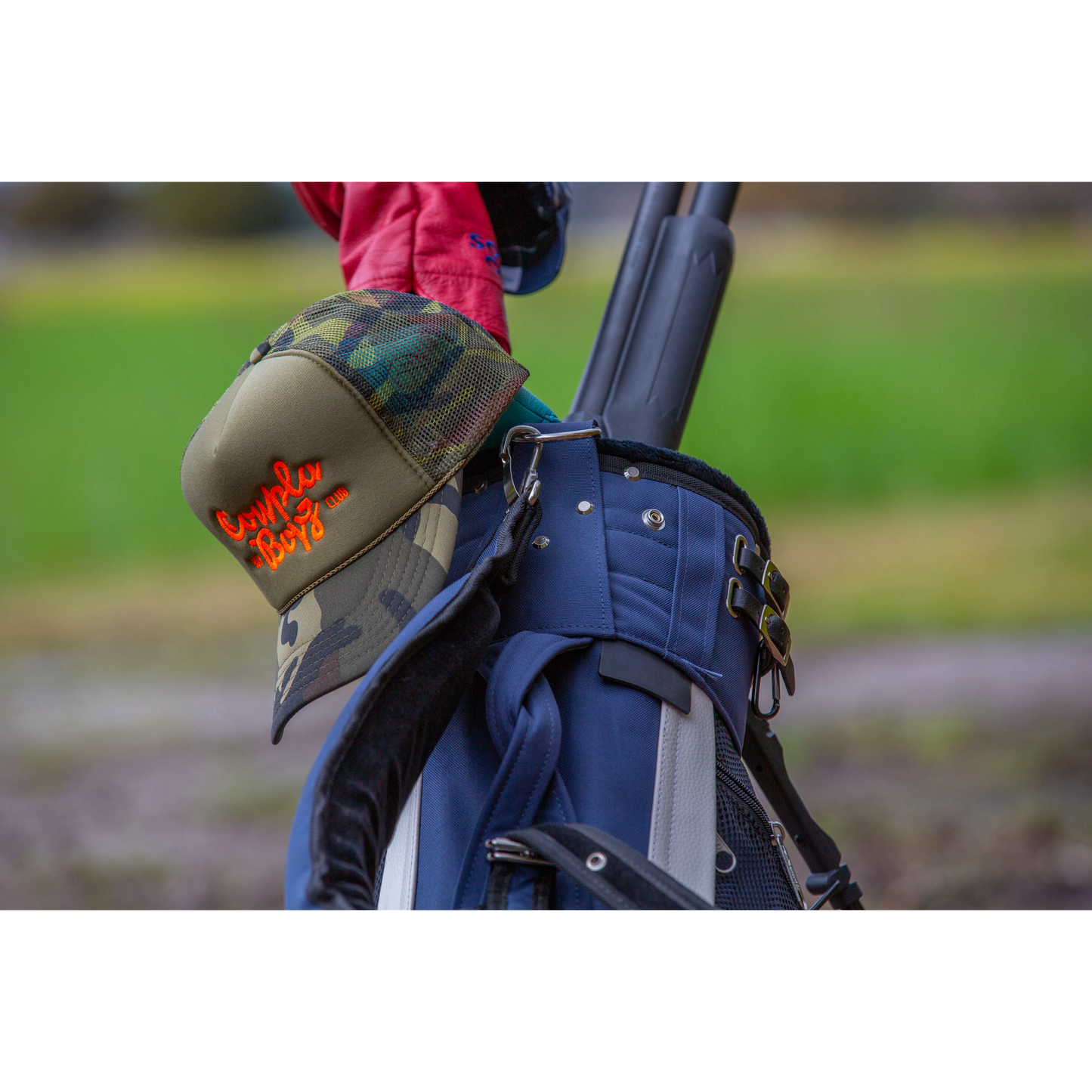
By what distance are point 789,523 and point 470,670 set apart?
6.36ft

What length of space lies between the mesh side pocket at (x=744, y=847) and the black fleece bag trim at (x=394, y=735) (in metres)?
0.13

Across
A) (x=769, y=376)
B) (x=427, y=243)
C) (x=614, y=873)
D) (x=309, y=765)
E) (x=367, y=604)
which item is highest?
(x=769, y=376)

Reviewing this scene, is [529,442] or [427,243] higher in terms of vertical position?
[427,243]

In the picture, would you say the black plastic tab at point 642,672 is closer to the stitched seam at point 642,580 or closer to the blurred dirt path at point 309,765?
the stitched seam at point 642,580

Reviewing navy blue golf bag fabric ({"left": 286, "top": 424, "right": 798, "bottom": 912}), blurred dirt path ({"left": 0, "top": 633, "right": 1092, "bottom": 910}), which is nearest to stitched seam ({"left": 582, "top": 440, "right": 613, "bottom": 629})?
navy blue golf bag fabric ({"left": 286, "top": 424, "right": 798, "bottom": 912})

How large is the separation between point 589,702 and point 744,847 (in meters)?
0.11

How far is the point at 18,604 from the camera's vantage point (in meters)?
2.17

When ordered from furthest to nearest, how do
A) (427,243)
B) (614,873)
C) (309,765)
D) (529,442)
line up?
(309,765), (427,243), (529,442), (614,873)

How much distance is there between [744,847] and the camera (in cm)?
46

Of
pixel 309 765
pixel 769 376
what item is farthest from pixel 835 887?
pixel 769 376

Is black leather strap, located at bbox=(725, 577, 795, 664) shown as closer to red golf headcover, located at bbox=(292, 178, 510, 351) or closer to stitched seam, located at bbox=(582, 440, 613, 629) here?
stitched seam, located at bbox=(582, 440, 613, 629)

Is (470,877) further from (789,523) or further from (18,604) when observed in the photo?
(18,604)

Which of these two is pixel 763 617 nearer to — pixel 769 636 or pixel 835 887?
pixel 769 636

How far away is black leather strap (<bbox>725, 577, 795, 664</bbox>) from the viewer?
0.47 metres
